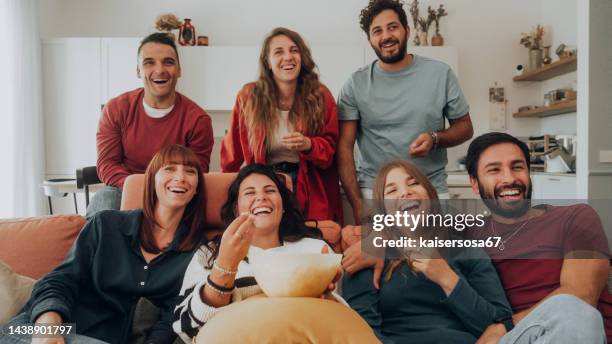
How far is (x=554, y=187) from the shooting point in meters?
3.61

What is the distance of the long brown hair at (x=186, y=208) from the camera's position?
1.60 m

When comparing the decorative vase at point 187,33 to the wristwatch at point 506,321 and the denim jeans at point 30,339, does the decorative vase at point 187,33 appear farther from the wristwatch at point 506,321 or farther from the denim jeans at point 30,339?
the wristwatch at point 506,321

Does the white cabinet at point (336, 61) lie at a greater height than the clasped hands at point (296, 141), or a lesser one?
greater

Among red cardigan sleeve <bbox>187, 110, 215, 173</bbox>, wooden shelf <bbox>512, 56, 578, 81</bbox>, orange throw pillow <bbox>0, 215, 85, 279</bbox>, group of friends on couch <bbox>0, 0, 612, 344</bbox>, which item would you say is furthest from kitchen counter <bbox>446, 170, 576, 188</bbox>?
orange throw pillow <bbox>0, 215, 85, 279</bbox>

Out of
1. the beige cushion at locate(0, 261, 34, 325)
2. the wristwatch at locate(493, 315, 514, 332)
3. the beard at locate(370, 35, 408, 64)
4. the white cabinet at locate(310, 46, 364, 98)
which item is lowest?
the wristwatch at locate(493, 315, 514, 332)

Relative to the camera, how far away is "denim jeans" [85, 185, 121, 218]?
7.03 feet

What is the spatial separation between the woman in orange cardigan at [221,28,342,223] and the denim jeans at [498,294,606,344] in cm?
103

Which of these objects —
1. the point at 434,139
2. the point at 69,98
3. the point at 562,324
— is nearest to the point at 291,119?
the point at 434,139

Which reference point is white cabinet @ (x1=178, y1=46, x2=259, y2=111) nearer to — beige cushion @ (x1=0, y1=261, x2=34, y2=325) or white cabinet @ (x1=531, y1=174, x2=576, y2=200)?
white cabinet @ (x1=531, y1=174, x2=576, y2=200)

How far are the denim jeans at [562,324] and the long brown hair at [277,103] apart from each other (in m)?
1.13

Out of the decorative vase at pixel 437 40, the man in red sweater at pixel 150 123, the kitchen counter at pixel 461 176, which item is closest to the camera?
the man in red sweater at pixel 150 123

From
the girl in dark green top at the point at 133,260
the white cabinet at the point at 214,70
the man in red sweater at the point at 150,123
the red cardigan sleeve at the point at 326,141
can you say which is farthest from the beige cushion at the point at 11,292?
the white cabinet at the point at 214,70

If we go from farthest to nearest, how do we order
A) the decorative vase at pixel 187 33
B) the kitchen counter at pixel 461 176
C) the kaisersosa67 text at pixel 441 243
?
1. the decorative vase at pixel 187 33
2. the kitchen counter at pixel 461 176
3. the kaisersosa67 text at pixel 441 243

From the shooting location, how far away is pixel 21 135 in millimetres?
4215
